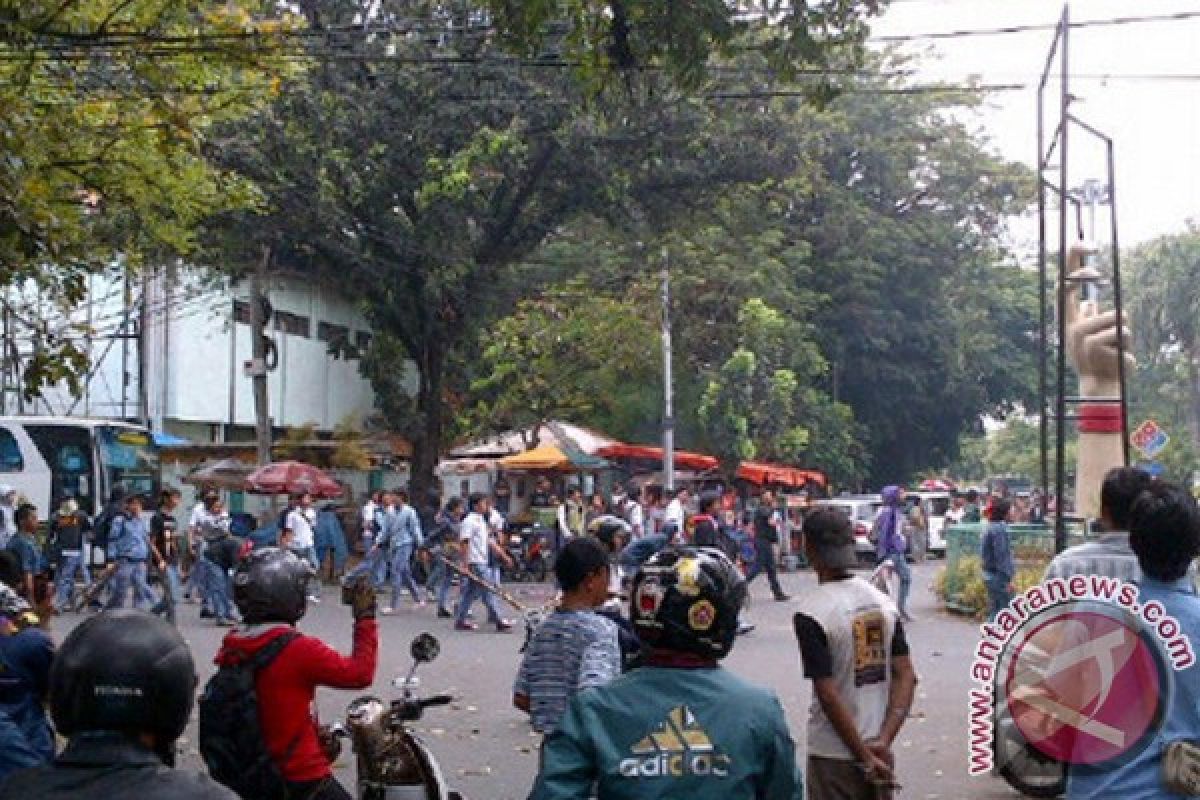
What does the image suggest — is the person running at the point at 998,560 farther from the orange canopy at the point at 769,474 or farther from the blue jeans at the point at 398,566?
the orange canopy at the point at 769,474

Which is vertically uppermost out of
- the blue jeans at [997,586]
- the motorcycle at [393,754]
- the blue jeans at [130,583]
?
the motorcycle at [393,754]

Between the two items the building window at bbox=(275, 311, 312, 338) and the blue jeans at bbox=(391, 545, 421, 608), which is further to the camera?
the building window at bbox=(275, 311, 312, 338)

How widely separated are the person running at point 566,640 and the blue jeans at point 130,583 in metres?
12.4

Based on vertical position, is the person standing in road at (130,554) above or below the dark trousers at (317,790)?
below

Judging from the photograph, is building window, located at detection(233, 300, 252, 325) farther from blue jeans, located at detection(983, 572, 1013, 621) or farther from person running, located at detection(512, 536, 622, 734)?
person running, located at detection(512, 536, 622, 734)

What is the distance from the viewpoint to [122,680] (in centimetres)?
242

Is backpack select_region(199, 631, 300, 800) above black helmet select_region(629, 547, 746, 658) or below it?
below

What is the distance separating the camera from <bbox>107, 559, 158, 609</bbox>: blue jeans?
1695cm

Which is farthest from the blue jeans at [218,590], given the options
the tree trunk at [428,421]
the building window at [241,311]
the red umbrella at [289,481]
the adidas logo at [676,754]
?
the building window at [241,311]

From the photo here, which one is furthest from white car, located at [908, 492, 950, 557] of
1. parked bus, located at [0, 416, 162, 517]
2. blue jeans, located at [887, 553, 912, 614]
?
parked bus, located at [0, 416, 162, 517]

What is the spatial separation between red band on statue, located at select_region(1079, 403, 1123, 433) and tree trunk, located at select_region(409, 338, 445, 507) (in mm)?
14284

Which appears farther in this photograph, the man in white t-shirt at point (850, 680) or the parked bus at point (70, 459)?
the parked bus at point (70, 459)

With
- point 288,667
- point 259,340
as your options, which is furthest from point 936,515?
point 288,667

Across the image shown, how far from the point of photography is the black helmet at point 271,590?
4.86 m
